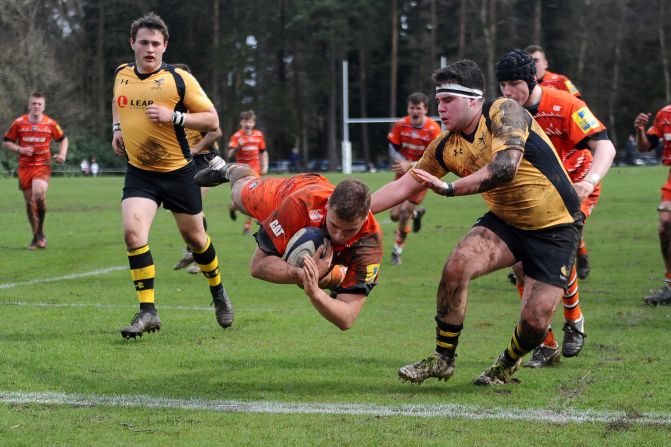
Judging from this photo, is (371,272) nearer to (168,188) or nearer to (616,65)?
(168,188)

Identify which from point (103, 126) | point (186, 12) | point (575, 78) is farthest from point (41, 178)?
point (575, 78)

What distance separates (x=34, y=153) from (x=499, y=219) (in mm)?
11185

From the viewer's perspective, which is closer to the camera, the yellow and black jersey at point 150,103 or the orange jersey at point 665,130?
the yellow and black jersey at point 150,103

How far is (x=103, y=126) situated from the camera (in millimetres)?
62531

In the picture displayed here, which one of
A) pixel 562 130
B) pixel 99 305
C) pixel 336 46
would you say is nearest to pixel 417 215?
pixel 99 305

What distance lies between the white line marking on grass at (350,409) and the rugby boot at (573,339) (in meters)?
1.83

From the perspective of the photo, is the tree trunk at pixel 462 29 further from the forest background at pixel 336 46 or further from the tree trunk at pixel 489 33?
the tree trunk at pixel 489 33

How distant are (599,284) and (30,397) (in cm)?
792

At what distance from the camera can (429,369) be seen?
6344 mm

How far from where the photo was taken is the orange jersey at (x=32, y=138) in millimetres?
16109

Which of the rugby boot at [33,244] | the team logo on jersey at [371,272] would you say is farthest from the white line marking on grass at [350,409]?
the rugby boot at [33,244]

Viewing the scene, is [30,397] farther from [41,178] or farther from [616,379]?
[41,178]

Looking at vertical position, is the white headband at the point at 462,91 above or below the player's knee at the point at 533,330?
above

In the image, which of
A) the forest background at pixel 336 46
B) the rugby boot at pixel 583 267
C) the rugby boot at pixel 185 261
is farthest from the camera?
the forest background at pixel 336 46
